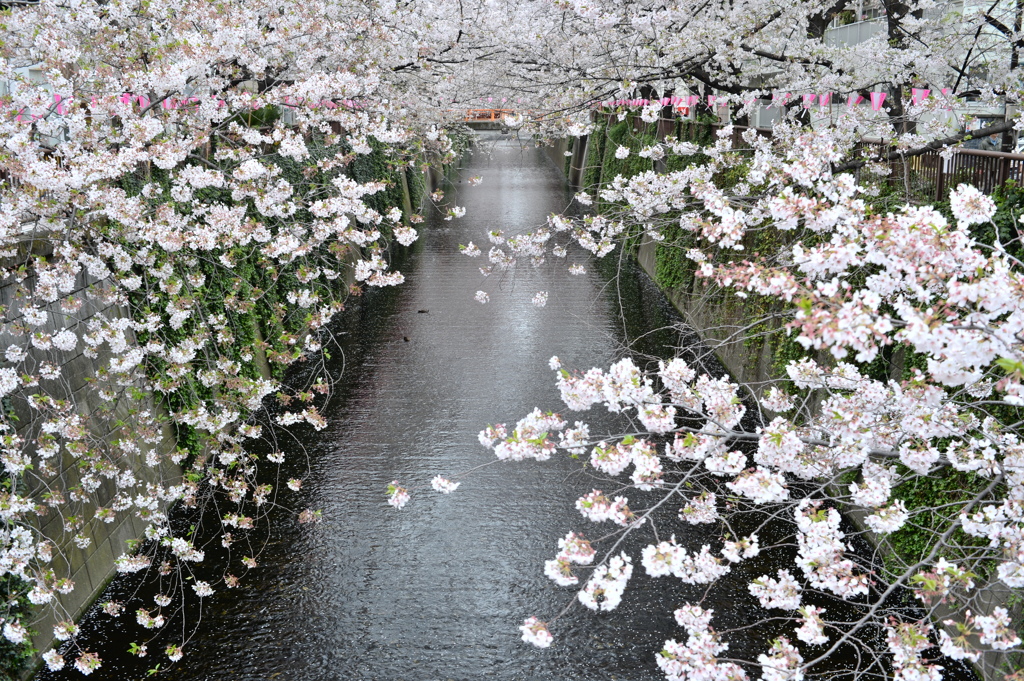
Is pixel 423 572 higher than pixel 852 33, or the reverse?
pixel 852 33

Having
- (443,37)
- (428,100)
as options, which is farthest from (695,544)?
(428,100)

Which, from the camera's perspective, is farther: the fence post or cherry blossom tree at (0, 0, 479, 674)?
the fence post

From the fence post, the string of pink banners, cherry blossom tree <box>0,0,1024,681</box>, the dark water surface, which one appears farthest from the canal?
the string of pink banners

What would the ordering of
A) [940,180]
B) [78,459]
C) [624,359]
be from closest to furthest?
1. [624,359]
2. [78,459]
3. [940,180]

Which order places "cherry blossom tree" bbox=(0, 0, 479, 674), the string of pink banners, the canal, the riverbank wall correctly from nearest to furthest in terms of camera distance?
"cherry blossom tree" bbox=(0, 0, 479, 674)
the riverbank wall
the canal
the string of pink banners

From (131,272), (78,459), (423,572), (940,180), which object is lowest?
(423,572)

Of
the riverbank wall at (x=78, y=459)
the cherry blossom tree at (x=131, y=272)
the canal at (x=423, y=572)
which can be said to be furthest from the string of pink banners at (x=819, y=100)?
the riverbank wall at (x=78, y=459)

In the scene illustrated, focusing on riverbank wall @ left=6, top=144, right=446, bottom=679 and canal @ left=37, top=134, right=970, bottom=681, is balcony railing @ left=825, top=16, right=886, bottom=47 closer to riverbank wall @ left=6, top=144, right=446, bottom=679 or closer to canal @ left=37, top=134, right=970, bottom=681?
canal @ left=37, top=134, right=970, bottom=681

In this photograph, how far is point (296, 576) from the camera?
23.7 ft

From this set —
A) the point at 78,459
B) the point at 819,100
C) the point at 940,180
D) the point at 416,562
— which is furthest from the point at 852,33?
the point at 78,459

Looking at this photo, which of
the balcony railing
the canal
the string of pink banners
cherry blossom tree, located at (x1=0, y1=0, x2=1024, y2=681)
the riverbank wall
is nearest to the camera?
cherry blossom tree, located at (x1=0, y1=0, x2=1024, y2=681)

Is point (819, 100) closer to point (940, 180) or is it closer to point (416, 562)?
point (940, 180)

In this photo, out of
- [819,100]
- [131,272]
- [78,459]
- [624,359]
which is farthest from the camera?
[819,100]

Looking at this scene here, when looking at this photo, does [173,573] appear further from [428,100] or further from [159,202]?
[428,100]
